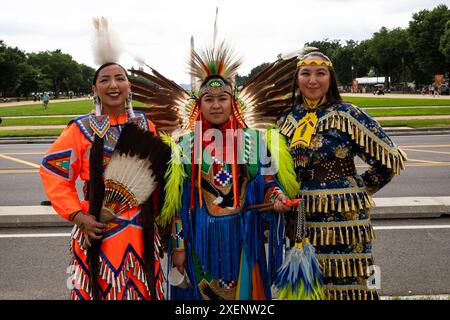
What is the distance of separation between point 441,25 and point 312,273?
73.6 meters

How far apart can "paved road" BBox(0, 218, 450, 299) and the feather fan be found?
1.86 metres

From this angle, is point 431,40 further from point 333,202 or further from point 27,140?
point 333,202

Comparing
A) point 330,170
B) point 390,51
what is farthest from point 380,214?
point 390,51

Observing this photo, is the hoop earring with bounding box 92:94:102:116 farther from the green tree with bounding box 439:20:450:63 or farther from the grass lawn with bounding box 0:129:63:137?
the green tree with bounding box 439:20:450:63

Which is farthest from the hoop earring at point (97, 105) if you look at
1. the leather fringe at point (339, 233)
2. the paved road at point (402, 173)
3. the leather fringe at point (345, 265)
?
the paved road at point (402, 173)

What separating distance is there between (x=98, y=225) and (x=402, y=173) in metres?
7.76

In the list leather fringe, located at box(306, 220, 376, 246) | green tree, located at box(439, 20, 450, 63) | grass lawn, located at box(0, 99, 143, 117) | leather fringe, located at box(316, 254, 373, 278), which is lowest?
leather fringe, located at box(316, 254, 373, 278)

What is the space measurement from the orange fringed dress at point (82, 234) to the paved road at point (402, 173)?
4990 millimetres

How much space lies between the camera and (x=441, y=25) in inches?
2653

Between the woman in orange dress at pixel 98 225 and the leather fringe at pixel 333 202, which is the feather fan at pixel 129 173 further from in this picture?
the leather fringe at pixel 333 202

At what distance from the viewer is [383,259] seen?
4.82 m

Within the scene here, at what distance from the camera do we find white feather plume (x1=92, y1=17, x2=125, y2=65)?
2.94 meters

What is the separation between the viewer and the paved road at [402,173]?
302 inches

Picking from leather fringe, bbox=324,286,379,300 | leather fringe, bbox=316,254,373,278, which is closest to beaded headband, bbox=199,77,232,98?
leather fringe, bbox=316,254,373,278
